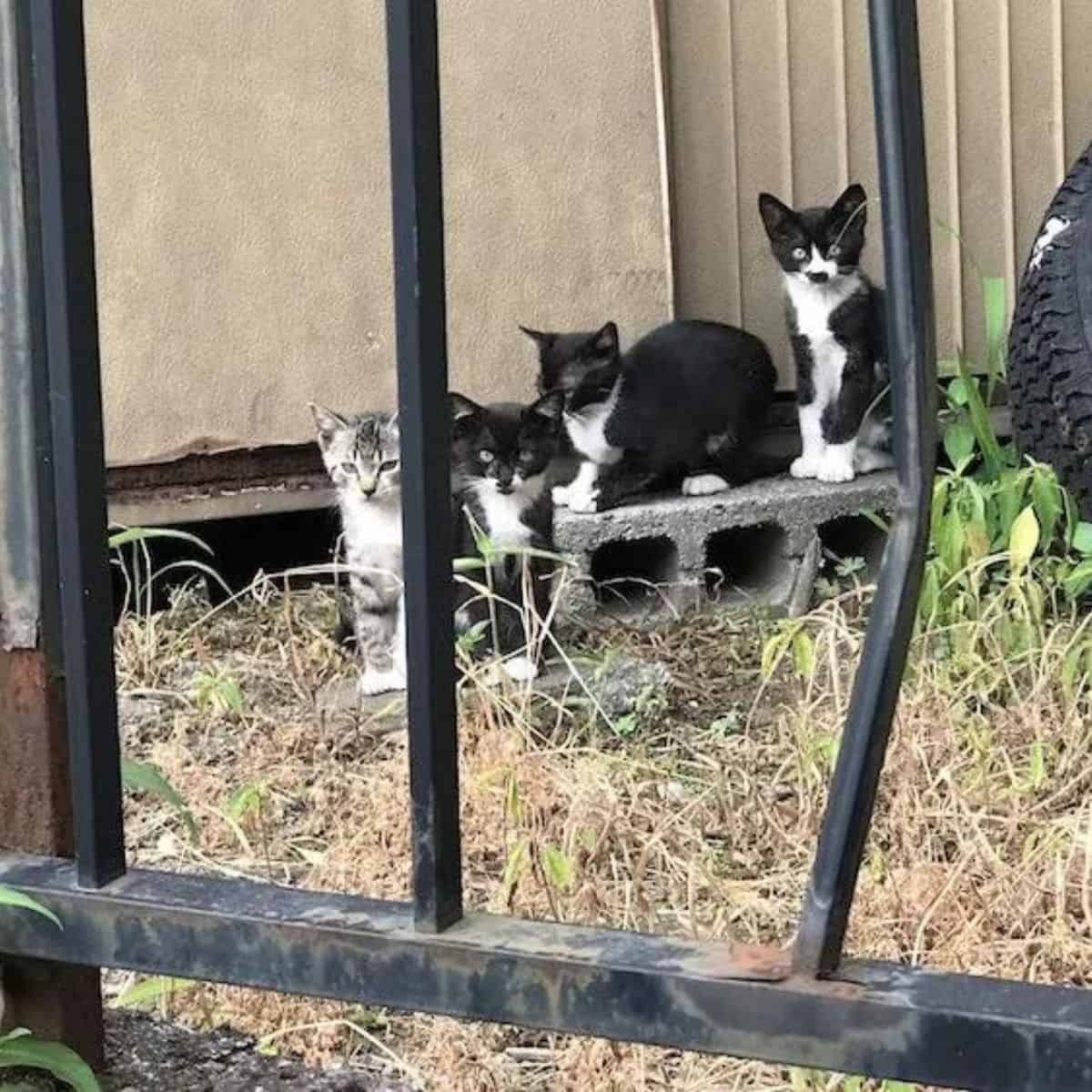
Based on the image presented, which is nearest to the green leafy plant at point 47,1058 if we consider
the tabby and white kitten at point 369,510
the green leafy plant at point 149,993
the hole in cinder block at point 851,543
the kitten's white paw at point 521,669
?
the green leafy plant at point 149,993

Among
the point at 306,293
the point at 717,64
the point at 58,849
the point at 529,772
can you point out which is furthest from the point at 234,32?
the point at 58,849

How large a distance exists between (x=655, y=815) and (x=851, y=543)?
179 centimetres

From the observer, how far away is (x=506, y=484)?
3342 mm

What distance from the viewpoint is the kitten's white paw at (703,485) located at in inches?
140

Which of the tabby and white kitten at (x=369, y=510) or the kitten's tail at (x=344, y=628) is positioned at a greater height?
the tabby and white kitten at (x=369, y=510)

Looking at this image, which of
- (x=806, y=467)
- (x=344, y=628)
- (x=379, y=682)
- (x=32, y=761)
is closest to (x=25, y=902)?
(x=32, y=761)

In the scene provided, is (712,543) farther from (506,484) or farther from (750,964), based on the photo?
(750,964)

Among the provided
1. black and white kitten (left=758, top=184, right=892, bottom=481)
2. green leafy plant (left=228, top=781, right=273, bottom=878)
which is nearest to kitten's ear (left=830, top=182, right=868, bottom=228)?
black and white kitten (left=758, top=184, right=892, bottom=481)

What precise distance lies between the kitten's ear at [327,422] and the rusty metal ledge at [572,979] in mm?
2260

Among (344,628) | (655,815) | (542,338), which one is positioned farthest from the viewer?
(542,338)

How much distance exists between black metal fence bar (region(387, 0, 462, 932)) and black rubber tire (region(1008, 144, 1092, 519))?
2234 millimetres

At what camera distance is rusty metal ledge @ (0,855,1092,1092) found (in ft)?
2.43

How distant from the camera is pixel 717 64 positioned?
377cm

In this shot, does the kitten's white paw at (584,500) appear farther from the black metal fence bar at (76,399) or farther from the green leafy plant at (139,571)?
the black metal fence bar at (76,399)
